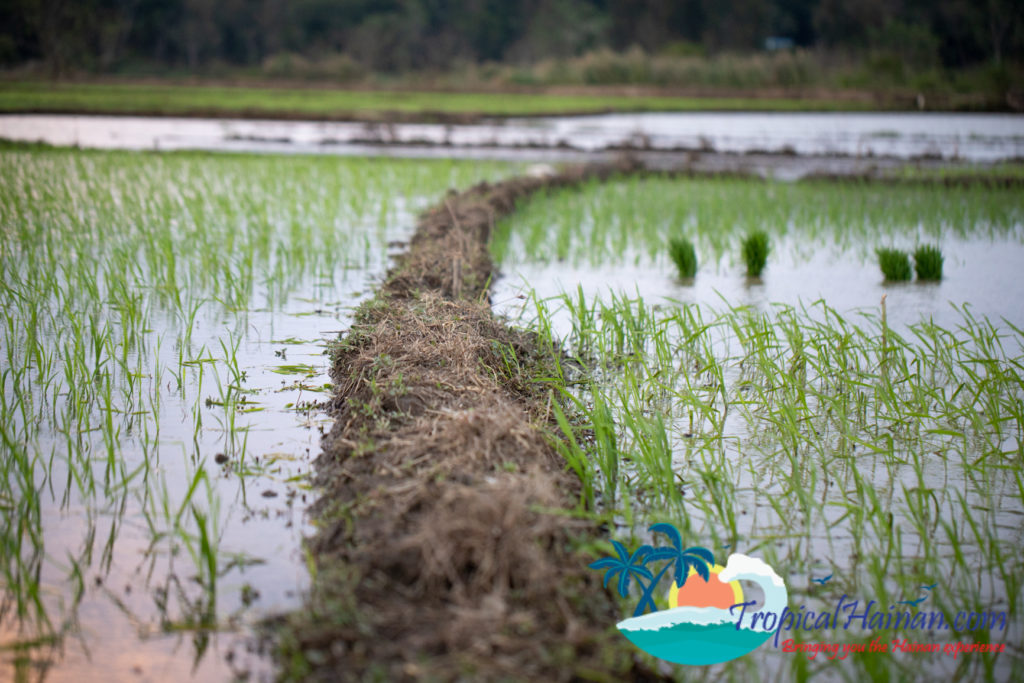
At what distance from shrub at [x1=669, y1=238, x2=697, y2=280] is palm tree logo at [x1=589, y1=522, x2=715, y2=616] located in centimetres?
377

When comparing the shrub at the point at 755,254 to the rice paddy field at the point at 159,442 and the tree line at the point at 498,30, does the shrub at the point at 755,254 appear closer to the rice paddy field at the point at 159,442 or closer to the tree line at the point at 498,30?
the rice paddy field at the point at 159,442

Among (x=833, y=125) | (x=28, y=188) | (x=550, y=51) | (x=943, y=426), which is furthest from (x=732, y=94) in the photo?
(x=943, y=426)

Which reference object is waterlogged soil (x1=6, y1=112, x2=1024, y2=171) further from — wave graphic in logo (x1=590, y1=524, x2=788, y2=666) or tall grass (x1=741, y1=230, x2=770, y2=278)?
wave graphic in logo (x1=590, y1=524, x2=788, y2=666)

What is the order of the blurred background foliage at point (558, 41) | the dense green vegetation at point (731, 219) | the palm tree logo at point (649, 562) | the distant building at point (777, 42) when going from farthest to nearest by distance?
the distant building at point (777, 42) < the blurred background foliage at point (558, 41) < the dense green vegetation at point (731, 219) < the palm tree logo at point (649, 562)

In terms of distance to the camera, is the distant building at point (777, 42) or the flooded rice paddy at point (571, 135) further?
the distant building at point (777, 42)

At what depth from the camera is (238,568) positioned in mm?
1833

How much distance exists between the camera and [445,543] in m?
1.63

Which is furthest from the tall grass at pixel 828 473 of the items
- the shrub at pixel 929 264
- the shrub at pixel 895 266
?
the shrub at pixel 929 264

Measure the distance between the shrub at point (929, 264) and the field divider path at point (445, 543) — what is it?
12.4 feet

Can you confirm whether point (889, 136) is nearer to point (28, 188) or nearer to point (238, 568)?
point (28, 188)

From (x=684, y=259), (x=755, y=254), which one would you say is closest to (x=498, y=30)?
(x=755, y=254)

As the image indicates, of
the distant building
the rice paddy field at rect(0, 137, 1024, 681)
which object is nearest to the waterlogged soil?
the rice paddy field at rect(0, 137, 1024, 681)

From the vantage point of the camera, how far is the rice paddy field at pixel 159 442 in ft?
5.27

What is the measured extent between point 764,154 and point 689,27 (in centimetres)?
2667
